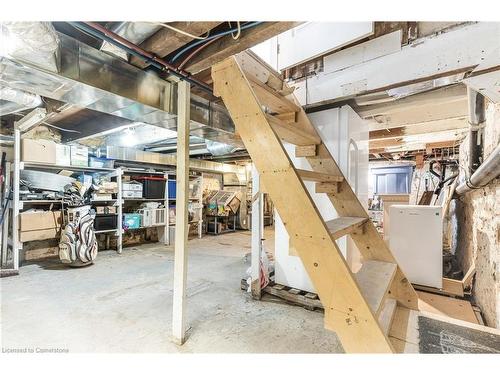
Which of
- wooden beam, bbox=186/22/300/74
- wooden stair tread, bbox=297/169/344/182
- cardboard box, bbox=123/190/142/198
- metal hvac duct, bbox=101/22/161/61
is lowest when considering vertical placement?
cardboard box, bbox=123/190/142/198

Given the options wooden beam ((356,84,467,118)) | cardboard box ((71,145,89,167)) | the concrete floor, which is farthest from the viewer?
cardboard box ((71,145,89,167))

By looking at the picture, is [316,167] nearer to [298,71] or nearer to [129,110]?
[298,71]

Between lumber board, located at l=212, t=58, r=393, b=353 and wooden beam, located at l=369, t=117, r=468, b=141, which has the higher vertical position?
wooden beam, located at l=369, t=117, r=468, b=141

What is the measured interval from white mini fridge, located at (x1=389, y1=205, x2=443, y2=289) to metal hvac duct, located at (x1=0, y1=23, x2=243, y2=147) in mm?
2731

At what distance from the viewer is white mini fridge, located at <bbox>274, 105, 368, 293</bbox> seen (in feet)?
7.16

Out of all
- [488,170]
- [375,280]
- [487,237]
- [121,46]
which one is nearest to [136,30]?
[121,46]

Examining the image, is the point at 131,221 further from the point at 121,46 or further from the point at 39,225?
the point at 121,46

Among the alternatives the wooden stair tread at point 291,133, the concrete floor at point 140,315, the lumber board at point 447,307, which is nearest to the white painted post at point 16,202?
the concrete floor at point 140,315

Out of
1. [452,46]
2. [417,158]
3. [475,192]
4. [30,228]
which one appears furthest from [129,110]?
[417,158]

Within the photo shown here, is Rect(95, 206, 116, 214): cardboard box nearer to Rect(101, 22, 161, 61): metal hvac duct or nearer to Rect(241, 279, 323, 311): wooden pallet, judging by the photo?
Rect(241, 279, 323, 311): wooden pallet

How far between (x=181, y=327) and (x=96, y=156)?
13.3 feet

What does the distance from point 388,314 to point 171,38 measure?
1954 millimetres

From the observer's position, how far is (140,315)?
216 centimetres

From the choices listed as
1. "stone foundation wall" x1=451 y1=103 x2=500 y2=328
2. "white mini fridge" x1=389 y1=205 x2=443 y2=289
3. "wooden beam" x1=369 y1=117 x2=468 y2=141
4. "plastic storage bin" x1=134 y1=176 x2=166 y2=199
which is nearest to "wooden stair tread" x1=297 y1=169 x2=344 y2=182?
"stone foundation wall" x1=451 y1=103 x2=500 y2=328
